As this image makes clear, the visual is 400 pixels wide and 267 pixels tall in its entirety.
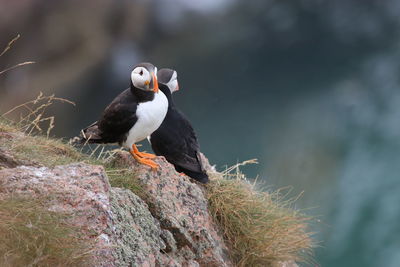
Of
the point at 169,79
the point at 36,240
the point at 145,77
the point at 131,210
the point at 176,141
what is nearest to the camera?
the point at 36,240

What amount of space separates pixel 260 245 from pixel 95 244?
2008 mm

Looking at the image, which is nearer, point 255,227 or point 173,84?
point 255,227

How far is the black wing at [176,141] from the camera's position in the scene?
5.77 metres

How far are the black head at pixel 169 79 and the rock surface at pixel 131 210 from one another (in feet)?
5.12

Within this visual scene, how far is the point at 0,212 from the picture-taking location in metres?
3.13

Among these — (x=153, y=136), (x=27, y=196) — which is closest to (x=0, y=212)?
(x=27, y=196)

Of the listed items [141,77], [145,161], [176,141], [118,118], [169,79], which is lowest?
[176,141]

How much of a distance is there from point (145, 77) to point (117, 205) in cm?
126

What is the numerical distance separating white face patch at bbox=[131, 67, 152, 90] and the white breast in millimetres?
137

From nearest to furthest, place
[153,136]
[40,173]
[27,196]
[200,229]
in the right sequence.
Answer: [27,196]
[40,173]
[200,229]
[153,136]

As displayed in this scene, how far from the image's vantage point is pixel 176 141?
19.1 ft

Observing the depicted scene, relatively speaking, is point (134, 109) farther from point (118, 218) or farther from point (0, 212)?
point (0, 212)

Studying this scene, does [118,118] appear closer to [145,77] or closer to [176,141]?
[145,77]

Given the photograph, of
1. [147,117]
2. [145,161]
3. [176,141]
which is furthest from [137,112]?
[176,141]
